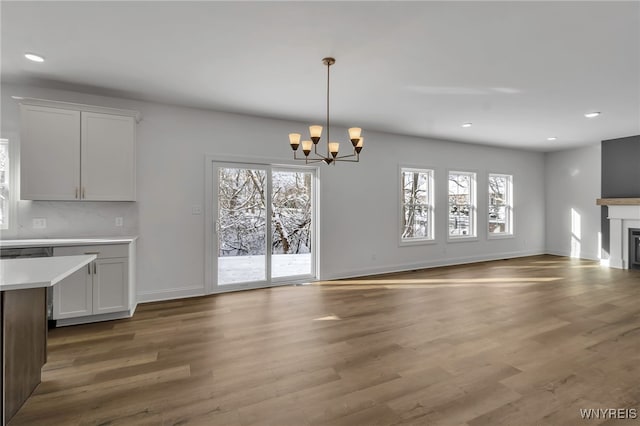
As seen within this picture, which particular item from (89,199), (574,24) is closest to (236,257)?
(89,199)

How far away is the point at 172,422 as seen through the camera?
1.88 m

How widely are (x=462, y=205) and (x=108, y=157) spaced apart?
265 inches

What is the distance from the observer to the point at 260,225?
4980mm

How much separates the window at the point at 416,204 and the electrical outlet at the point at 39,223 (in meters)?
5.54

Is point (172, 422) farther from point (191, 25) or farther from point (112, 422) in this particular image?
point (191, 25)

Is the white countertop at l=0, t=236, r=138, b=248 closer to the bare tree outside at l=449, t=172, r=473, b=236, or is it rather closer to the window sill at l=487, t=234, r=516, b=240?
the bare tree outside at l=449, t=172, r=473, b=236

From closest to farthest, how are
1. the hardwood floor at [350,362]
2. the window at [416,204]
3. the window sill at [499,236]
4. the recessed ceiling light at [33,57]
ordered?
the hardwood floor at [350,362], the recessed ceiling light at [33,57], the window at [416,204], the window sill at [499,236]

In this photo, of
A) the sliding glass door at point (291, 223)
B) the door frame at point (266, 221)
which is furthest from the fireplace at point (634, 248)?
the sliding glass door at point (291, 223)

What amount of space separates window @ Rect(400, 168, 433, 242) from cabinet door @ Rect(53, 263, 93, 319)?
5.05 metres

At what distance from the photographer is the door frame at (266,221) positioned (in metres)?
4.59

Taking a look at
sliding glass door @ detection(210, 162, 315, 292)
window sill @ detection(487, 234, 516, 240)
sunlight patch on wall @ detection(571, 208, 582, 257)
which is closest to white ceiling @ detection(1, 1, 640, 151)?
sliding glass door @ detection(210, 162, 315, 292)

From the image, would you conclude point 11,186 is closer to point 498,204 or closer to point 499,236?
point 499,236

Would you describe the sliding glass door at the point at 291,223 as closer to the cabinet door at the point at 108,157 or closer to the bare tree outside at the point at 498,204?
the cabinet door at the point at 108,157

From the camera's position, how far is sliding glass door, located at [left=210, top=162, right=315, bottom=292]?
187 inches
